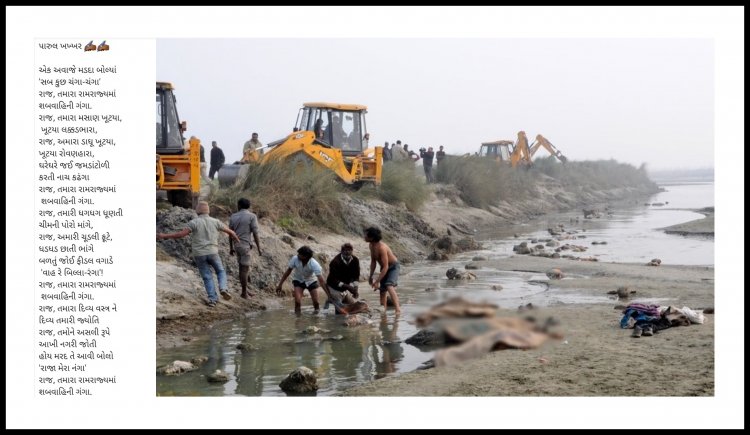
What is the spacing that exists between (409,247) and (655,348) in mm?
10779

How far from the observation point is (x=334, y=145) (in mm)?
21547

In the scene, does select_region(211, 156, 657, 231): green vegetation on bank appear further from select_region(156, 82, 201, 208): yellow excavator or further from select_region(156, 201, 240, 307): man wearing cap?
select_region(156, 201, 240, 307): man wearing cap

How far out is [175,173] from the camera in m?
13.8

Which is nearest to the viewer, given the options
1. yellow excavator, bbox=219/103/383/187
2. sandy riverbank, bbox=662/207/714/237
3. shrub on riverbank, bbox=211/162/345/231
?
shrub on riverbank, bbox=211/162/345/231

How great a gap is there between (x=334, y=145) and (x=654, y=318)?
13.6 meters

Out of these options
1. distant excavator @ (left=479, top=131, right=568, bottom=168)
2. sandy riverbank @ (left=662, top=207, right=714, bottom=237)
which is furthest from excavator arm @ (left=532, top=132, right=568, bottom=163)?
sandy riverbank @ (left=662, top=207, right=714, bottom=237)

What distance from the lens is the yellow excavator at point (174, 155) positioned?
44.4 ft

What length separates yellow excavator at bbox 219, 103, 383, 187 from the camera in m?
19.3

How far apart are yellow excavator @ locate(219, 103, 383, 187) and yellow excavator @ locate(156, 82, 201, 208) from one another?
15.0ft

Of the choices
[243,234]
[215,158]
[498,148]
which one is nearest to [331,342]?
[243,234]

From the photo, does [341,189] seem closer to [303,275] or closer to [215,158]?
[215,158]

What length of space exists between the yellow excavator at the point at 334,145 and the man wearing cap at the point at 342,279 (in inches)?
317

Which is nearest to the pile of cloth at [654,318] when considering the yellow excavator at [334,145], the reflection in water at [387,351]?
the reflection in water at [387,351]

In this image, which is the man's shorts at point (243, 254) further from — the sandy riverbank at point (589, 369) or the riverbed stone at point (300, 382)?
the riverbed stone at point (300, 382)
